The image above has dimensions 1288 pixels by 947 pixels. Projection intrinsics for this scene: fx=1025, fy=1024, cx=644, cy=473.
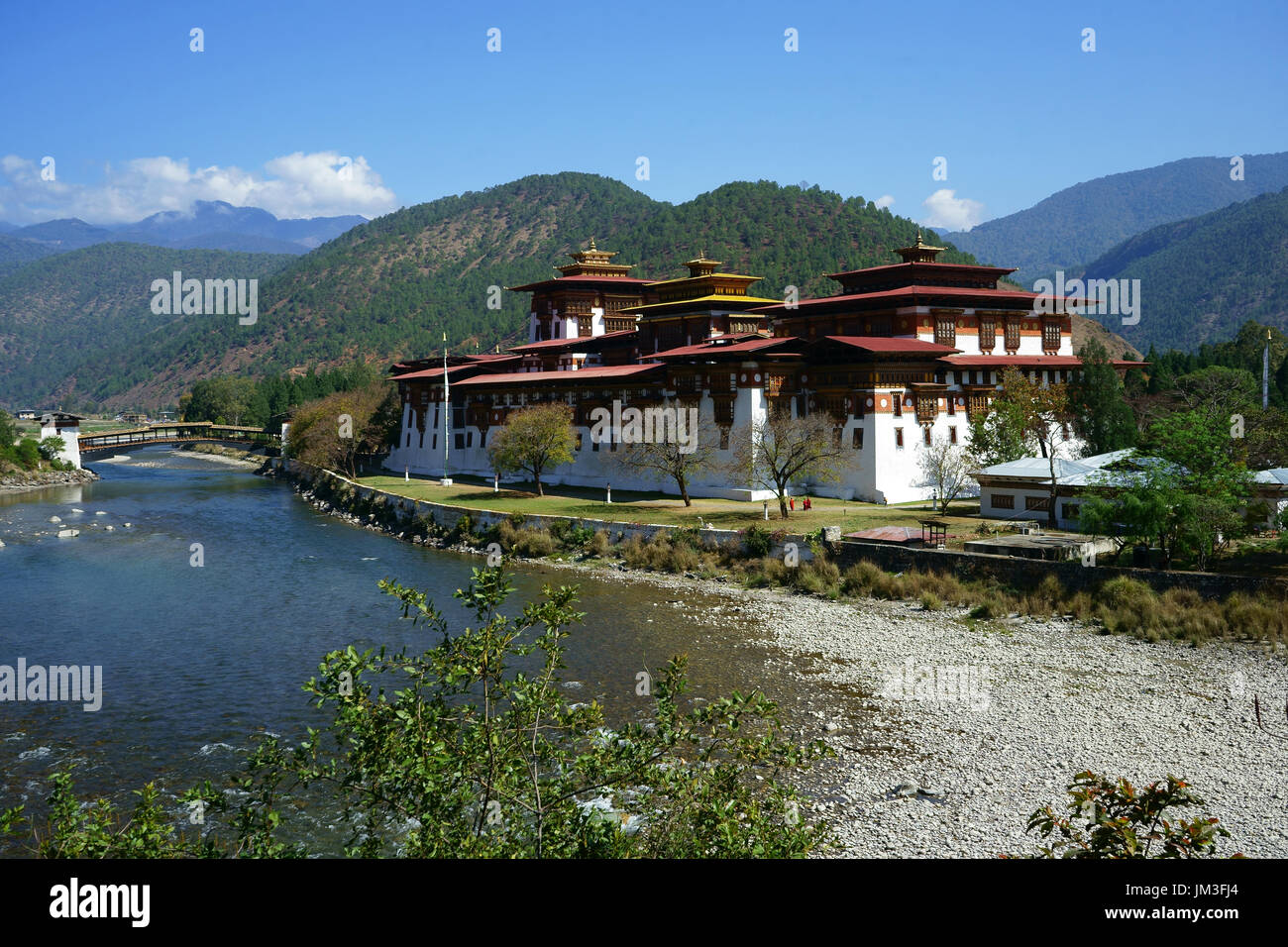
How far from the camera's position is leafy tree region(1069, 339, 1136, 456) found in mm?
55625

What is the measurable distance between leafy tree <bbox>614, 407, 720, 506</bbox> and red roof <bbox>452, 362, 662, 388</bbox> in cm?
606

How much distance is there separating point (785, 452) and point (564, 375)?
25648mm

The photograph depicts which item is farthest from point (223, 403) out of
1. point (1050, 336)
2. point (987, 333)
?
point (1050, 336)

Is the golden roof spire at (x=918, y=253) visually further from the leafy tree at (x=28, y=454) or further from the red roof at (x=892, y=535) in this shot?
the leafy tree at (x=28, y=454)

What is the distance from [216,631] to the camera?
38.2 metres

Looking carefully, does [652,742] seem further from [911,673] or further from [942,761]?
[911,673]

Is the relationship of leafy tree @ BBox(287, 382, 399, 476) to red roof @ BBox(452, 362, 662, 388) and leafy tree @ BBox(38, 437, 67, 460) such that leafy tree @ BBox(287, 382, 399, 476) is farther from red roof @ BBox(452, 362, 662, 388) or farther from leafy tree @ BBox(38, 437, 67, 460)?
leafy tree @ BBox(38, 437, 67, 460)

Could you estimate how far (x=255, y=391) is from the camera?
164625mm

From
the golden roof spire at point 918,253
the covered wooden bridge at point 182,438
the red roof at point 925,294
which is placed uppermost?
the golden roof spire at point 918,253

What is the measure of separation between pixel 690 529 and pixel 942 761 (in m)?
27.3

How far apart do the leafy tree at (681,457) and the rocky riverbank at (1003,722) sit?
812 inches

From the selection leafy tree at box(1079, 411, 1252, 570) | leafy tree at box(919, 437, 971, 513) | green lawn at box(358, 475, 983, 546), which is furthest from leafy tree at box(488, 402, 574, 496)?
leafy tree at box(1079, 411, 1252, 570)

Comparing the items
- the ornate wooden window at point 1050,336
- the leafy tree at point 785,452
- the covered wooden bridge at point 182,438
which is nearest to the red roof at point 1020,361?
the ornate wooden window at point 1050,336

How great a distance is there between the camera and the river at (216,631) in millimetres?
26156
